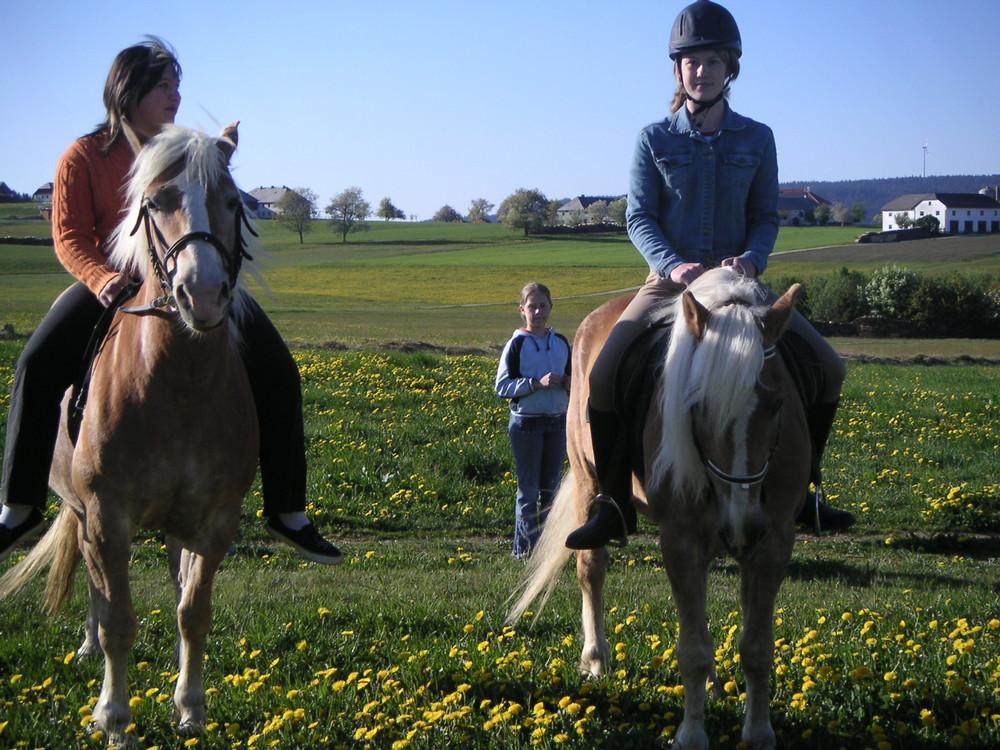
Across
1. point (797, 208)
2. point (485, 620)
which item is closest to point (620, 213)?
point (485, 620)

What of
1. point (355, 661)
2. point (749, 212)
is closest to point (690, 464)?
point (749, 212)

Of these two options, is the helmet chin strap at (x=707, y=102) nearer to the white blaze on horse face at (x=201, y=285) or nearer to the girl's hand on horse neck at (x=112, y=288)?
the white blaze on horse face at (x=201, y=285)

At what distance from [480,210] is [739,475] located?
13567 centimetres

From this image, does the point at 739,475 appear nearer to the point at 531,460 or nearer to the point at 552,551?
the point at 552,551

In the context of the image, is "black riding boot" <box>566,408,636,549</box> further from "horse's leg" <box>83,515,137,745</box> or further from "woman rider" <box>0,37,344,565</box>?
"horse's leg" <box>83,515,137,745</box>

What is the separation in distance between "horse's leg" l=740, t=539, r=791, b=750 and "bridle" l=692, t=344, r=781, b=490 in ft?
1.36

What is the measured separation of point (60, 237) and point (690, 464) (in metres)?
3.30

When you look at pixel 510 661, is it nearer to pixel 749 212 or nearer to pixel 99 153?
pixel 749 212

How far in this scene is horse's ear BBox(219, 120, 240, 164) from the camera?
453cm

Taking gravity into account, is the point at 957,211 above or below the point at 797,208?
below

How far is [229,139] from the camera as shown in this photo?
464 cm

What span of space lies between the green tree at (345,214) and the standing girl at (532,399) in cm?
9285

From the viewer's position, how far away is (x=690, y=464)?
424 cm

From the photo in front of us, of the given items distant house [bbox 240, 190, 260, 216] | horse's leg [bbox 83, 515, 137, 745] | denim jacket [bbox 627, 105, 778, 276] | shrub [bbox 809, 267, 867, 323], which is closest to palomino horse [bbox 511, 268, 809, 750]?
denim jacket [bbox 627, 105, 778, 276]
